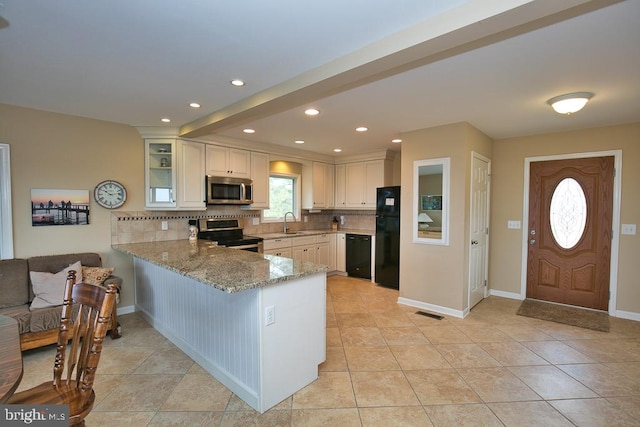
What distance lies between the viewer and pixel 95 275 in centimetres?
323

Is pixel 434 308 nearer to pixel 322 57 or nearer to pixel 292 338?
pixel 292 338

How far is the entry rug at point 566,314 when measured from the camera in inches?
140

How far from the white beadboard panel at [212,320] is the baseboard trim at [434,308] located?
8.78 ft

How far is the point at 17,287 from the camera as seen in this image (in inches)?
115

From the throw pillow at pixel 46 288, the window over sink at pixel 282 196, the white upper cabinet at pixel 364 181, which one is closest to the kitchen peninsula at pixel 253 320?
the throw pillow at pixel 46 288

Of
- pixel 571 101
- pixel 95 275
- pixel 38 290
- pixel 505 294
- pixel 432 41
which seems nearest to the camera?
pixel 432 41

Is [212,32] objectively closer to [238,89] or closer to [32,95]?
[238,89]

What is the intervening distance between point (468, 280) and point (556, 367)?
1329 mm

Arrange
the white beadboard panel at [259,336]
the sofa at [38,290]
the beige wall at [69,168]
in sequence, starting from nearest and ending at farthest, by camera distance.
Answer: the white beadboard panel at [259,336] < the sofa at [38,290] < the beige wall at [69,168]

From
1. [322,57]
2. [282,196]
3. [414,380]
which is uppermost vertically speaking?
[322,57]

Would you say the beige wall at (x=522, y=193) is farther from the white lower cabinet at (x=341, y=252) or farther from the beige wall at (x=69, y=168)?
the beige wall at (x=69, y=168)

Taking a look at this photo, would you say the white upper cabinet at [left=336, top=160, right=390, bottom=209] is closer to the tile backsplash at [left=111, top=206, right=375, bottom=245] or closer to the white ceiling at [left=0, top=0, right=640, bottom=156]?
the tile backsplash at [left=111, top=206, right=375, bottom=245]

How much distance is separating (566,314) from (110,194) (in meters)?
5.95

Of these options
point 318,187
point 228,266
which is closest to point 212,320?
point 228,266
